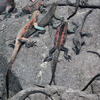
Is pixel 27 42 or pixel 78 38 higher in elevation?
pixel 27 42

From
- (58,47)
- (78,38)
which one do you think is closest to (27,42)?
(58,47)

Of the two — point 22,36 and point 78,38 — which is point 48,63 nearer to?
point 78,38

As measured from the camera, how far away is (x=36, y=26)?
38.2ft

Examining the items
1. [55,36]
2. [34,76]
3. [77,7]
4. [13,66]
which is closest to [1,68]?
[13,66]

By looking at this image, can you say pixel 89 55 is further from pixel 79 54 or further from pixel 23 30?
pixel 23 30

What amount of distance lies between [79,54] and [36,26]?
8.35 feet

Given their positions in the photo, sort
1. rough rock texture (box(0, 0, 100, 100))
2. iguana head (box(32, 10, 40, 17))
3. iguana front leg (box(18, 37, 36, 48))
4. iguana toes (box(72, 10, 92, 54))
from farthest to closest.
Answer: iguana head (box(32, 10, 40, 17))
iguana front leg (box(18, 37, 36, 48))
iguana toes (box(72, 10, 92, 54))
rough rock texture (box(0, 0, 100, 100))

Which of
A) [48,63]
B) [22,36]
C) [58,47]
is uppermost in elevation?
[22,36]

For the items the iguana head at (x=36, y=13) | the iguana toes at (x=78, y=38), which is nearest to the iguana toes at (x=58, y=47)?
the iguana toes at (x=78, y=38)

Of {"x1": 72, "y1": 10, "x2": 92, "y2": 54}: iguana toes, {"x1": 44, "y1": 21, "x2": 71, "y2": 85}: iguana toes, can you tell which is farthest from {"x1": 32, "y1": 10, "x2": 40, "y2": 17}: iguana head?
{"x1": 72, "y1": 10, "x2": 92, "y2": 54}: iguana toes

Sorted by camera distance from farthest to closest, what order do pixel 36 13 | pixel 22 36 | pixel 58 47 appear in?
pixel 36 13 < pixel 22 36 < pixel 58 47

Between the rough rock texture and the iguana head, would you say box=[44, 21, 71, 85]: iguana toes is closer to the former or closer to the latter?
the rough rock texture

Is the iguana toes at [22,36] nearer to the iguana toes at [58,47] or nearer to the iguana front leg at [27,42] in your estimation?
the iguana front leg at [27,42]

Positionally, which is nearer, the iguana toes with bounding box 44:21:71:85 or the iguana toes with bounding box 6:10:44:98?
the iguana toes with bounding box 44:21:71:85
